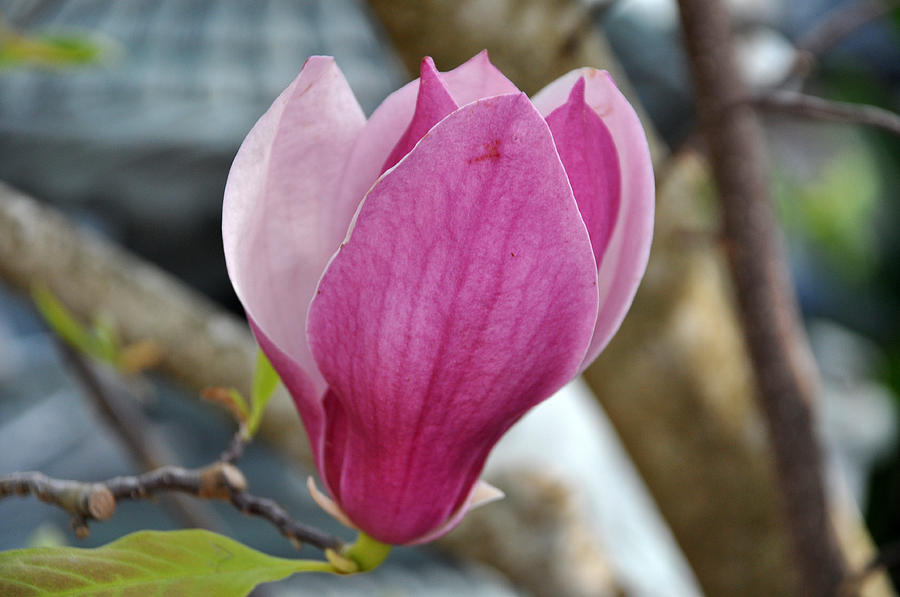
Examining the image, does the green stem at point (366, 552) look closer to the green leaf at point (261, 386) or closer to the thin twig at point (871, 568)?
the green leaf at point (261, 386)

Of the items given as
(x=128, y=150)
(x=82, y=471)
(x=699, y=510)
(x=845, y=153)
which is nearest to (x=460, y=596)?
(x=82, y=471)

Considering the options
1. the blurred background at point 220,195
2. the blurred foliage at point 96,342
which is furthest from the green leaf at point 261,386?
the blurred background at point 220,195

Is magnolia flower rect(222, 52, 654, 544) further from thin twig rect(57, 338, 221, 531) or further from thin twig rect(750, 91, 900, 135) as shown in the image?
thin twig rect(57, 338, 221, 531)

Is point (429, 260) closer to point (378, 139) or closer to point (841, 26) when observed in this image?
point (378, 139)

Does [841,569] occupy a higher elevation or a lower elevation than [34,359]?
higher

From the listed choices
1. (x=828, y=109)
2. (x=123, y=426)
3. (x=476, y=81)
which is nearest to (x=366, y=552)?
(x=476, y=81)

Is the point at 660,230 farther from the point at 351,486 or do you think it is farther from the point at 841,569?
the point at 351,486

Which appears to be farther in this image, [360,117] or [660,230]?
[660,230]

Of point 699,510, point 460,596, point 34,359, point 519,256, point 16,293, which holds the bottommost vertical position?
point 460,596

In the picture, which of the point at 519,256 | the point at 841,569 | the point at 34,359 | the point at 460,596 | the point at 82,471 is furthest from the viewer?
the point at 34,359
